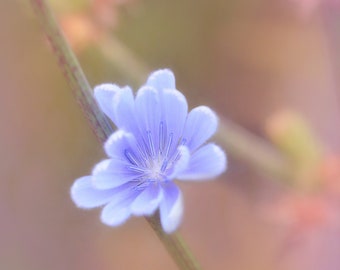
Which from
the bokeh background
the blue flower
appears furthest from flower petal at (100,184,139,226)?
the bokeh background

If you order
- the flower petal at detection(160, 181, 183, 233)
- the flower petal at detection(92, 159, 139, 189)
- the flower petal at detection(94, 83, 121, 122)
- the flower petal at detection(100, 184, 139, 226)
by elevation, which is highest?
the flower petal at detection(94, 83, 121, 122)

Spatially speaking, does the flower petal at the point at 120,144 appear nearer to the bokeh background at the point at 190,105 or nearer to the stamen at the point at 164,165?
the stamen at the point at 164,165

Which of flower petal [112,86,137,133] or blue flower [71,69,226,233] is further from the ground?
flower petal [112,86,137,133]

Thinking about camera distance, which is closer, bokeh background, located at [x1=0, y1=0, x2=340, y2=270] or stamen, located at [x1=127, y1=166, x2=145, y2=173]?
stamen, located at [x1=127, y1=166, x2=145, y2=173]

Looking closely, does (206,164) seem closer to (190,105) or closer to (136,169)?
(136,169)

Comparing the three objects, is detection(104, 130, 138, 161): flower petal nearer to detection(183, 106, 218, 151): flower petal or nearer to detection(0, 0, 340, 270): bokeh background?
detection(183, 106, 218, 151): flower petal

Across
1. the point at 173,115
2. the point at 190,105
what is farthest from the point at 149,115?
the point at 190,105

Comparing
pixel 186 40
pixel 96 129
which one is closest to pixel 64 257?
pixel 186 40
